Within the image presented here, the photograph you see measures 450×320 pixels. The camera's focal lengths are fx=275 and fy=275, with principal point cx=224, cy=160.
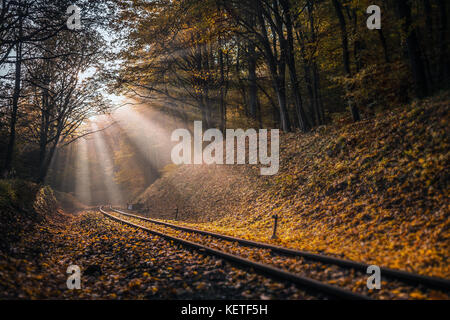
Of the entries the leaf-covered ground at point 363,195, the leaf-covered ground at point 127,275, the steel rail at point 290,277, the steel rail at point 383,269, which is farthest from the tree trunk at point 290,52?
the steel rail at point 290,277

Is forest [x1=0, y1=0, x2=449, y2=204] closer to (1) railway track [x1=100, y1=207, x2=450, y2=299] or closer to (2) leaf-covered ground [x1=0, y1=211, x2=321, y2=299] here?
(2) leaf-covered ground [x1=0, y1=211, x2=321, y2=299]

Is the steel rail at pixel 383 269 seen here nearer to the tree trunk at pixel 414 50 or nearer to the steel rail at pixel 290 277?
the steel rail at pixel 290 277

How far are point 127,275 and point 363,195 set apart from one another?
23.3 feet

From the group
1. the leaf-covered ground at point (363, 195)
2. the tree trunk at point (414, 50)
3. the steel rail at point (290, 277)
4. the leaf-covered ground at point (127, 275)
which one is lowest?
the leaf-covered ground at point (127, 275)

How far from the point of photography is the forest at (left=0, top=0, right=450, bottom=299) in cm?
685

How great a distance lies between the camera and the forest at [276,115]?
685 centimetres

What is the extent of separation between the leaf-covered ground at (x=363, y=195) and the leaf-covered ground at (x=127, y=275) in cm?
229

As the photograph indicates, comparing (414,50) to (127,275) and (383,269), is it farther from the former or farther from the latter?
(127,275)

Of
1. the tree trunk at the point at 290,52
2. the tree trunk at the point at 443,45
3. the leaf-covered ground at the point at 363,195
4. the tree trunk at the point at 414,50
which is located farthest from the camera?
the tree trunk at the point at 290,52

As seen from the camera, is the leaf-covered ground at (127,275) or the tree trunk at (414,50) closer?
the leaf-covered ground at (127,275)

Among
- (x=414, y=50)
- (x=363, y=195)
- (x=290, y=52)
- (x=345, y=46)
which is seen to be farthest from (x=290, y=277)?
(x=290, y=52)

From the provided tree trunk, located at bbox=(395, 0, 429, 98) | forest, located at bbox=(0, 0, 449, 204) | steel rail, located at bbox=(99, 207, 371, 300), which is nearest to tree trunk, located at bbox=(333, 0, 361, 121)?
forest, located at bbox=(0, 0, 449, 204)
